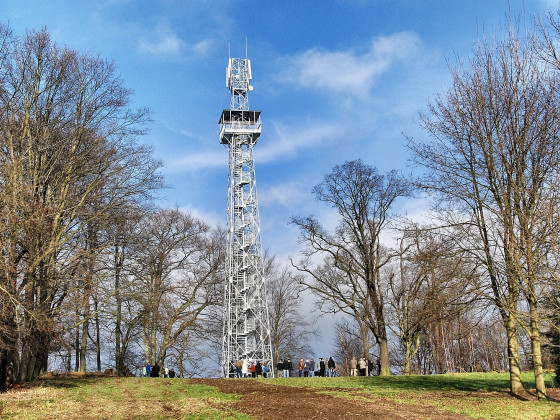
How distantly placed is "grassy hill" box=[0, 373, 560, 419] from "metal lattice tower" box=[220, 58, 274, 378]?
60.3ft

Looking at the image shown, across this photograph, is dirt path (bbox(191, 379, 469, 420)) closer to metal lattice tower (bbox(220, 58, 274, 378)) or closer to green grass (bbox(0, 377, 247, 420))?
green grass (bbox(0, 377, 247, 420))

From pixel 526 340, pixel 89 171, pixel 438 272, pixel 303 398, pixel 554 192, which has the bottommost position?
pixel 303 398

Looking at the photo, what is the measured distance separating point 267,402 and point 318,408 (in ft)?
5.89

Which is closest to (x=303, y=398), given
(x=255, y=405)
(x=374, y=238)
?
(x=255, y=405)

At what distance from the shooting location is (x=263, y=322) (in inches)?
1528

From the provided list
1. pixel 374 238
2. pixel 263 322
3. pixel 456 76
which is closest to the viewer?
pixel 456 76

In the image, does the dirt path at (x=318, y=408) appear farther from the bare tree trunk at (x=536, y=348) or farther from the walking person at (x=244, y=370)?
the walking person at (x=244, y=370)

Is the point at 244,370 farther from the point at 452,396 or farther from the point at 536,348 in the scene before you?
the point at 536,348

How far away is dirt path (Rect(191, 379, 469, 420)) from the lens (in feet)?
37.2

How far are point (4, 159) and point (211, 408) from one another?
11621mm

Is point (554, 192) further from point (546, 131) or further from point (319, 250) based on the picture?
point (319, 250)

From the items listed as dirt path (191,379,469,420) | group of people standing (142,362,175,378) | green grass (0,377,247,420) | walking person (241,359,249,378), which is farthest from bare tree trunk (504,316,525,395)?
walking person (241,359,249,378)

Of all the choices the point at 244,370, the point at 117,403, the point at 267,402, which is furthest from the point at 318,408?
the point at 244,370

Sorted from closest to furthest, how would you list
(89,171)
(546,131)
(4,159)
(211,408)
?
1. (211,408)
2. (546,131)
3. (4,159)
4. (89,171)
